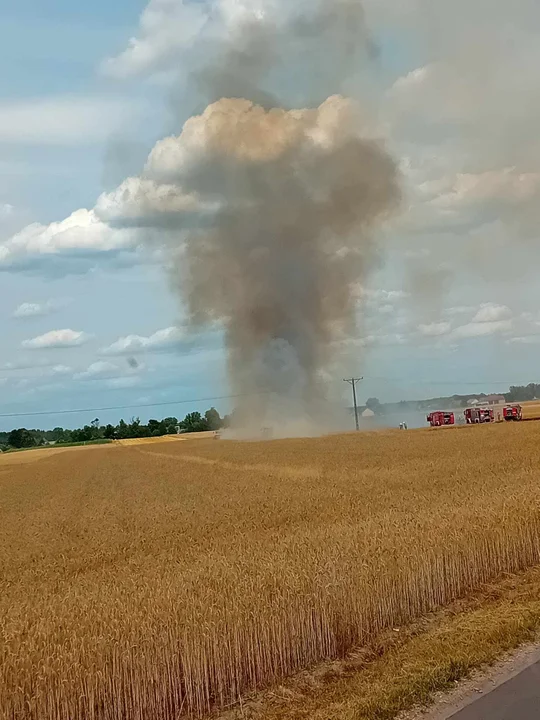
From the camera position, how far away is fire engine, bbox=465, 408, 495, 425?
298 ft

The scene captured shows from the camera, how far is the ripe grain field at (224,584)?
766 centimetres

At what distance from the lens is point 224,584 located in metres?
9.86

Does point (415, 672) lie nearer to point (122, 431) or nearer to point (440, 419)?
point (440, 419)

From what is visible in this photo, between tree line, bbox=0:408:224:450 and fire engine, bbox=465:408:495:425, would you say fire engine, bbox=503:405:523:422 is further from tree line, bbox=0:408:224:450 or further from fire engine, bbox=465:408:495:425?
tree line, bbox=0:408:224:450

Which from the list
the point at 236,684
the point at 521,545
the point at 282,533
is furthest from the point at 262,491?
the point at 236,684

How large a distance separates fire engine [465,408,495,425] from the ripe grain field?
69.8m

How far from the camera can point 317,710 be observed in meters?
7.79

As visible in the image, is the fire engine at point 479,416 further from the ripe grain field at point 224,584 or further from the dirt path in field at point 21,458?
the ripe grain field at point 224,584

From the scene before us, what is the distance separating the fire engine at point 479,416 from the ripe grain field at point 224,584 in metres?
69.8

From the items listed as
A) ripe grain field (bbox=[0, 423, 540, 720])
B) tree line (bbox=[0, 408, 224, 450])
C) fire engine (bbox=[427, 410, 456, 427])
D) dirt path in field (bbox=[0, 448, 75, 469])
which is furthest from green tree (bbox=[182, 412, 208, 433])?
ripe grain field (bbox=[0, 423, 540, 720])

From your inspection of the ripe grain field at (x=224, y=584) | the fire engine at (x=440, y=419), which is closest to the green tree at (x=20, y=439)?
the fire engine at (x=440, y=419)

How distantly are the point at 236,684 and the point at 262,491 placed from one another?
17.7m

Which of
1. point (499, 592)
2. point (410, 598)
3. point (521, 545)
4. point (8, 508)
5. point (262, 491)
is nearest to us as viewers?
point (410, 598)

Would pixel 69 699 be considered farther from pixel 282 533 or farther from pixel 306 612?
pixel 282 533
